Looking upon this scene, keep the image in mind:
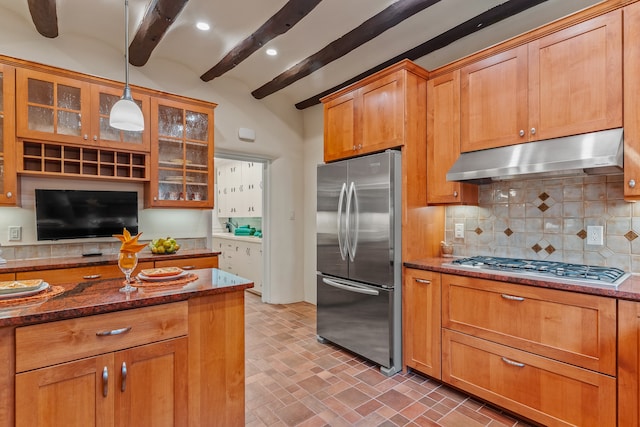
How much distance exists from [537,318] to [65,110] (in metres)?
4.00

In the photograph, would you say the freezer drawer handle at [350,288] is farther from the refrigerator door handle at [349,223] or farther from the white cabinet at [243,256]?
the white cabinet at [243,256]

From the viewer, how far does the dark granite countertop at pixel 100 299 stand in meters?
1.23

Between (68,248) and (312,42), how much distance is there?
307 cm

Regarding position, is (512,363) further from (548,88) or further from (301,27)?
(301,27)

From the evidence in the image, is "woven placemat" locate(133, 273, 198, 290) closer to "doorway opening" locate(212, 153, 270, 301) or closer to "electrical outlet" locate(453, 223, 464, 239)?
"electrical outlet" locate(453, 223, 464, 239)

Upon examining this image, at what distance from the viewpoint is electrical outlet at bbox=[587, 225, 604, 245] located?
2217 millimetres

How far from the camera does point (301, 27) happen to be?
2965mm

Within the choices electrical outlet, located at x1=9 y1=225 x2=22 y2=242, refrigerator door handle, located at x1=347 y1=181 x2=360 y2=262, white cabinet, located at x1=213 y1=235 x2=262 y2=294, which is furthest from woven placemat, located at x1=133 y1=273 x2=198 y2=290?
white cabinet, located at x1=213 y1=235 x2=262 y2=294

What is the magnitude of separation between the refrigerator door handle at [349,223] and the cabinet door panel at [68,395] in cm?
197

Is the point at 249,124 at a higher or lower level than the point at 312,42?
lower

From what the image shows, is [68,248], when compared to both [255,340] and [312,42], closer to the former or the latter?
[255,340]

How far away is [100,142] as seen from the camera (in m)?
3.12

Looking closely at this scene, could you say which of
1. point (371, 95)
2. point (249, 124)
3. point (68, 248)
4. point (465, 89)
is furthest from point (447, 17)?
point (68, 248)

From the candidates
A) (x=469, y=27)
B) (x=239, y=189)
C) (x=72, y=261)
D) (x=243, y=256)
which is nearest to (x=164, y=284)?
(x=72, y=261)
